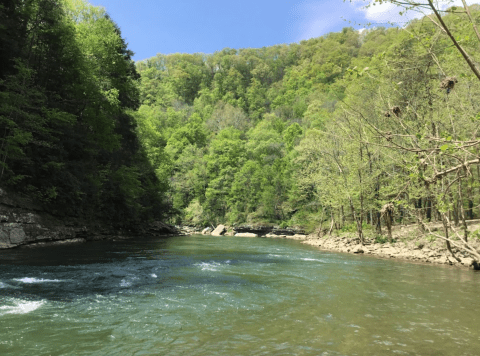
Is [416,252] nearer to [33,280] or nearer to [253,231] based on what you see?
[33,280]

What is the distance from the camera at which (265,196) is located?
5488cm

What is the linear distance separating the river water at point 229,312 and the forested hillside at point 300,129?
2.87 meters

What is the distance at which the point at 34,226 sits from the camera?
1850cm

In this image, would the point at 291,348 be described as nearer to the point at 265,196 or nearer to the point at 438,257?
the point at 438,257

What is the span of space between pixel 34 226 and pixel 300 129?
55.9 m

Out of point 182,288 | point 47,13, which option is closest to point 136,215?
point 47,13

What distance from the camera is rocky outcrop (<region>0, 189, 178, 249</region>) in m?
16.6

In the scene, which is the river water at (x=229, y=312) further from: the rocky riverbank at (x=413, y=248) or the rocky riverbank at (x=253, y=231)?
the rocky riverbank at (x=253, y=231)

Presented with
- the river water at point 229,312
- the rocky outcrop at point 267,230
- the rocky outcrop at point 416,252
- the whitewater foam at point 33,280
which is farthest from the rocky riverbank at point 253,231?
the whitewater foam at point 33,280

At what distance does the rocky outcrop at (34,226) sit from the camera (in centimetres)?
1661

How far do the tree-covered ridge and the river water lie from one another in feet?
28.6

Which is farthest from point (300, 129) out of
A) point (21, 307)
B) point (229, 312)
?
point (21, 307)

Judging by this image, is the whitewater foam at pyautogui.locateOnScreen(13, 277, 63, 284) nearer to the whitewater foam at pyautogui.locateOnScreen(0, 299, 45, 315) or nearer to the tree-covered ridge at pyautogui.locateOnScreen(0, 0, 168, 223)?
the whitewater foam at pyautogui.locateOnScreen(0, 299, 45, 315)

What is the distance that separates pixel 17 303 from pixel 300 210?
46813 millimetres
